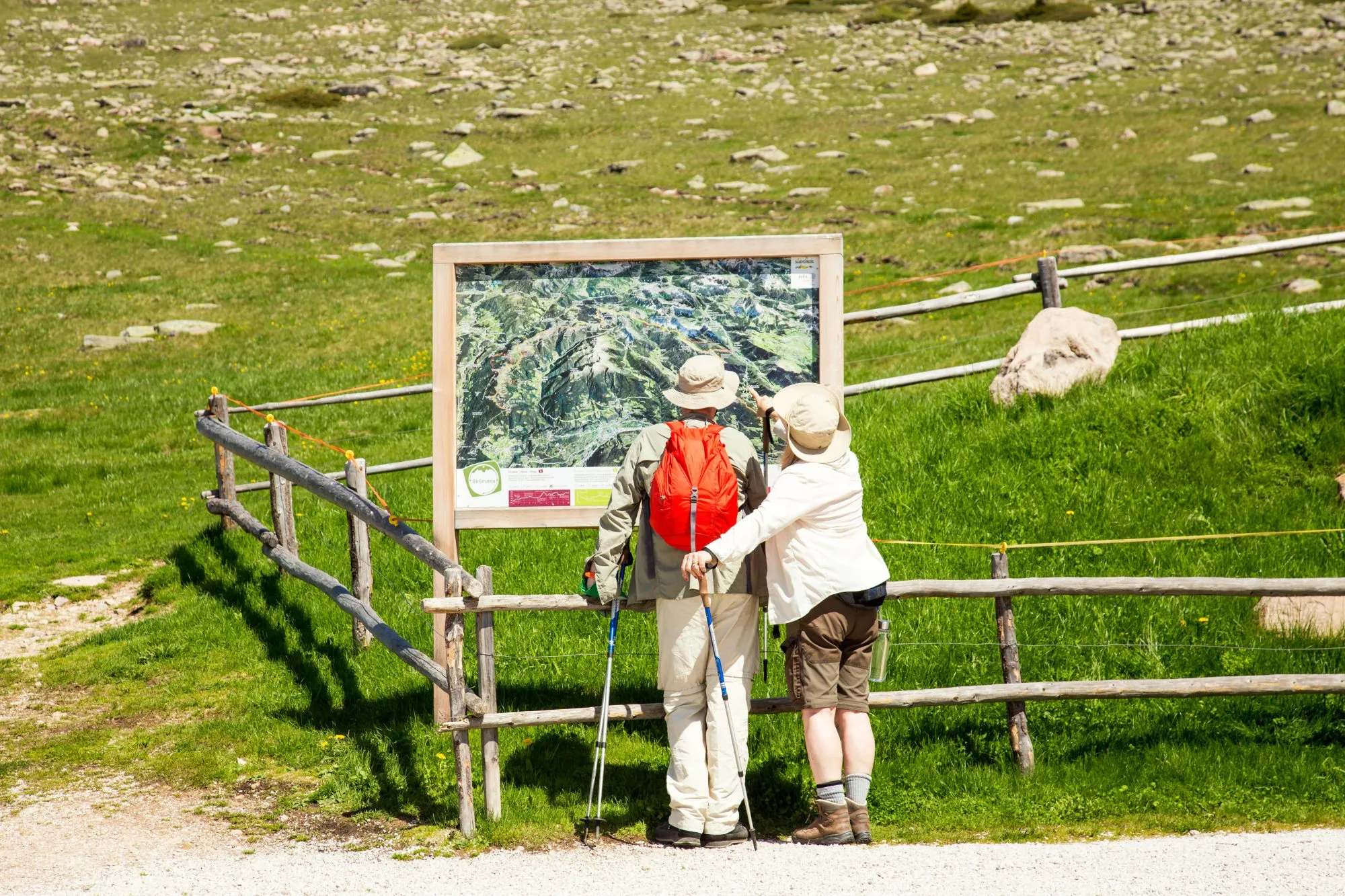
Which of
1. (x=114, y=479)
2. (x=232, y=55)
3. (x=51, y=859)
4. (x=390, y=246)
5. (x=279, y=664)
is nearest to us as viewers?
(x=51, y=859)

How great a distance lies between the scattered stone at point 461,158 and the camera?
1321 inches

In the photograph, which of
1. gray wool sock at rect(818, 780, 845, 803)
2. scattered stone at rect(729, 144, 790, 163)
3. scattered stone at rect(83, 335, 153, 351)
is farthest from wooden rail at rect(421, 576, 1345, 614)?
scattered stone at rect(729, 144, 790, 163)

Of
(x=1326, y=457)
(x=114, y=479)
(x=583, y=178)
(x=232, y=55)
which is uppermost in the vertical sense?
(x=232, y=55)

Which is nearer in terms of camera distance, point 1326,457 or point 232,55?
point 1326,457

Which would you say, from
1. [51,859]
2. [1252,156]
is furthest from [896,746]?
[1252,156]

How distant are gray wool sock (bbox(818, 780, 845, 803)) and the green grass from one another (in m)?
0.49

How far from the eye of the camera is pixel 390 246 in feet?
89.2

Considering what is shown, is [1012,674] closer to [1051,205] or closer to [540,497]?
[540,497]

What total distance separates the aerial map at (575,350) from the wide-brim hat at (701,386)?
800mm

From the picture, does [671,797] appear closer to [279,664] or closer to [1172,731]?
[1172,731]

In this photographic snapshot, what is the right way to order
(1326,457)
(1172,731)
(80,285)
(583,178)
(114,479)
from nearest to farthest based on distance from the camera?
1. (1172,731)
2. (1326,457)
3. (114,479)
4. (80,285)
5. (583,178)

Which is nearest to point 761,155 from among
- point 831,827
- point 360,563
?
point 360,563

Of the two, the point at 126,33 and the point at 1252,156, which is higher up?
the point at 126,33

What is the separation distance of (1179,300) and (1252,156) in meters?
12.6
